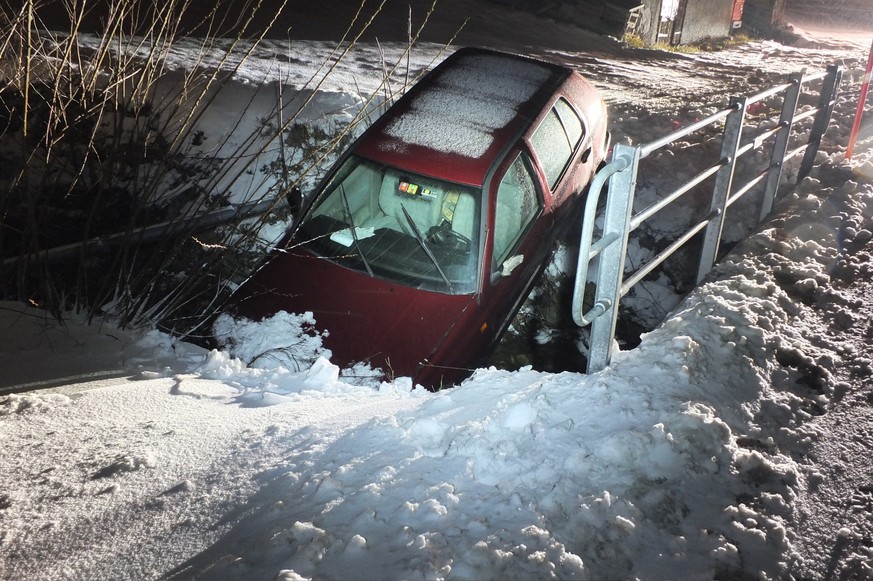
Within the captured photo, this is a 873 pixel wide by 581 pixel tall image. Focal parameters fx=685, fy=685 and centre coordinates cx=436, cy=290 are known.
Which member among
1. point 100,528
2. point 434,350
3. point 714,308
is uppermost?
point 714,308

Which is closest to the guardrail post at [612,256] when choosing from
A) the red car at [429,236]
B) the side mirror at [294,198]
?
the red car at [429,236]

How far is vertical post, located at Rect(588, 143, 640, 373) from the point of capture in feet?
9.99

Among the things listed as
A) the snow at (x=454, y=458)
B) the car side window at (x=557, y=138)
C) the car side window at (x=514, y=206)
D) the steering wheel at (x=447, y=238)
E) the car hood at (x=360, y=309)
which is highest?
the car side window at (x=557, y=138)

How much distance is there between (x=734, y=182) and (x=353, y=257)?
4.47 meters

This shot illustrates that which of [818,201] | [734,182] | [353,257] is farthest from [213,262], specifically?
[734,182]

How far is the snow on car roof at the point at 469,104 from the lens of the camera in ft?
15.7

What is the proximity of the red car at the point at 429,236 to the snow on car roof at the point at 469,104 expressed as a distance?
0.05 feet

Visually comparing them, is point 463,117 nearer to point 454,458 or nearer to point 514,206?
point 514,206

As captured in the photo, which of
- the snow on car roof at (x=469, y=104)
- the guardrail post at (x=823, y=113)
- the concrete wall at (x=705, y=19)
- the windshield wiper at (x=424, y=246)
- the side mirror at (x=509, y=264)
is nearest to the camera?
the windshield wiper at (x=424, y=246)

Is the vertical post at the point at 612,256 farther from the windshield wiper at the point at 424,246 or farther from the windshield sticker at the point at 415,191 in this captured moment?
the windshield sticker at the point at 415,191

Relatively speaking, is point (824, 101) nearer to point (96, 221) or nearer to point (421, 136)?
point (421, 136)

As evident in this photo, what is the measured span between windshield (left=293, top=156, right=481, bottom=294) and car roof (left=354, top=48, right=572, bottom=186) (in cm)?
12

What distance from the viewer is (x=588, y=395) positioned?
300 centimetres

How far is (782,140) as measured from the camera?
5.30m
